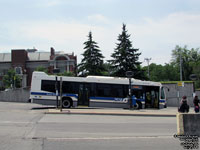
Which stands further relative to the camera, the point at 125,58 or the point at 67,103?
the point at 125,58

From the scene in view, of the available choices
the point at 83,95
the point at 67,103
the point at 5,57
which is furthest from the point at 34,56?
the point at 67,103

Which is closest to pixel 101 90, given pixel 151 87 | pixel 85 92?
pixel 85 92

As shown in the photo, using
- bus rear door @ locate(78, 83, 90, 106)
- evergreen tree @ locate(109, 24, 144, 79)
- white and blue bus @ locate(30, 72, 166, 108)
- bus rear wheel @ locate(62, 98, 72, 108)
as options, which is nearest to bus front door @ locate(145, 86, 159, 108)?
white and blue bus @ locate(30, 72, 166, 108)

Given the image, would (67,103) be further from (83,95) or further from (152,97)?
(152,97)

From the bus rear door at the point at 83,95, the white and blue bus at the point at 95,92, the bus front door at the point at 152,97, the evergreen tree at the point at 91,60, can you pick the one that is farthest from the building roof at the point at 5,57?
the bus front door at the point at 152,97

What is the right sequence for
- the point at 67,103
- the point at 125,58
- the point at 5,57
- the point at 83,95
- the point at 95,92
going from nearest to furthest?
the point at 67,103 < the point at 83,95 < the point at 95,92 < the point at 125,58 < the point at 5,57

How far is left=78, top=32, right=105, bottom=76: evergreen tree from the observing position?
43.0 metres

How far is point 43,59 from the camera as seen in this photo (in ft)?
254

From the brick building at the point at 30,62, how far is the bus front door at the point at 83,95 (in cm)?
4835

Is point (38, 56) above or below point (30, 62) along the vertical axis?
above

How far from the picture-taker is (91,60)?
43.2m

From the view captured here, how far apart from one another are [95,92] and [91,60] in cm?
1926

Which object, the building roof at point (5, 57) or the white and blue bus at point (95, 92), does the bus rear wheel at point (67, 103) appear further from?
the building roof at point (5, 57)

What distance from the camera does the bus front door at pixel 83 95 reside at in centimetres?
2394
